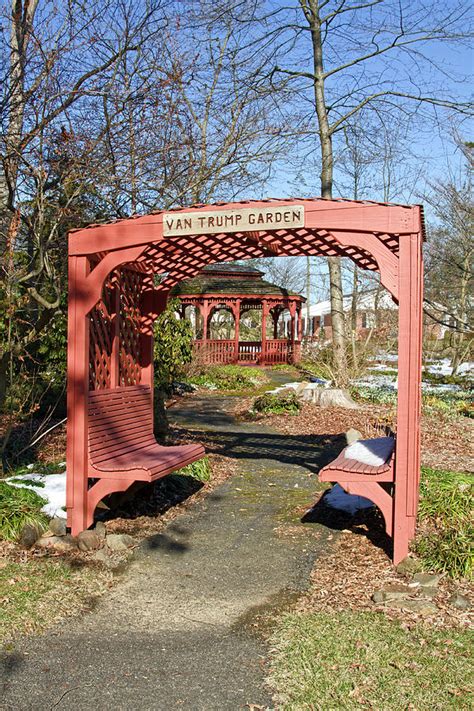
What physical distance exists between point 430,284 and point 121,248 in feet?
62.4

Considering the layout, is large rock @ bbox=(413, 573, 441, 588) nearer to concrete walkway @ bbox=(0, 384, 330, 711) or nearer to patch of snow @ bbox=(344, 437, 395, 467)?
concrete walkway @ bbox=(0, 384, 330, 711)

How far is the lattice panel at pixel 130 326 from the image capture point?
6.73 metres

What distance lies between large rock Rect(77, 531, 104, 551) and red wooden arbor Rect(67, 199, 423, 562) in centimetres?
→ 12

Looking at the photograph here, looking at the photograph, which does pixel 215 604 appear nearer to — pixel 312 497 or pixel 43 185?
pixel 312 497

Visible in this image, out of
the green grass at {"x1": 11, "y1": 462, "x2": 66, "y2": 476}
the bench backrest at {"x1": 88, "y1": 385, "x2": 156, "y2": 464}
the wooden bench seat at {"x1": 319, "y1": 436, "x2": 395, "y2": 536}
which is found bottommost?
the green grass at {"x1": 11, "y1": 462, "x2": 66, "y2": 476}

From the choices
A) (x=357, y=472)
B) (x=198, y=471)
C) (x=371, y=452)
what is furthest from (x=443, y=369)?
(x=357, y=472)

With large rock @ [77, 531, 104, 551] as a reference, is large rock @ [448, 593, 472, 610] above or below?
below

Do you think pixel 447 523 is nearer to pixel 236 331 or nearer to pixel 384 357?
pixel 236 331

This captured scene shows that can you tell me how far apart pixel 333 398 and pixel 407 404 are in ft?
30.8

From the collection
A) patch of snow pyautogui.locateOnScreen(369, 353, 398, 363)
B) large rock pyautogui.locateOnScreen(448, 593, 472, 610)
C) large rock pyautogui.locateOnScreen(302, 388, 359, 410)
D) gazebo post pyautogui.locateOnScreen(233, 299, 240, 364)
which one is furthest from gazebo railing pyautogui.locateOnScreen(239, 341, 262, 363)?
large rock pyautogui.locateOnScreen(448, 593, 472, 610)

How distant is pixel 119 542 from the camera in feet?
18.1

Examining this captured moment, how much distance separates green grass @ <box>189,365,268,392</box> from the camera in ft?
62.1

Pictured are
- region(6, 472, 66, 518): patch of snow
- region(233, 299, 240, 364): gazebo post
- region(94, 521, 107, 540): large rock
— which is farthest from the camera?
region(233, 299, 240, 364): gazebo post

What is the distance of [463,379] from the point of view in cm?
2230
